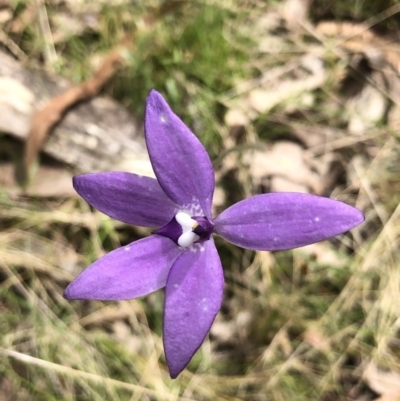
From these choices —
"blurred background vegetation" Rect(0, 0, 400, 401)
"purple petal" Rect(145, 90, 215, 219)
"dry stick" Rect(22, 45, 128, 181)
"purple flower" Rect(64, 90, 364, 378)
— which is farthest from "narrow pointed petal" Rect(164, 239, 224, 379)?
"dry stick" Rect(22, 45, 128, 181)

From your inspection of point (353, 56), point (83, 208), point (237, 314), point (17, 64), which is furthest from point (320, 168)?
point (17, 64)

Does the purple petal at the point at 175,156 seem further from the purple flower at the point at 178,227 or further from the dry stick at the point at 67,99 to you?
the dry stick at the point at 67,99

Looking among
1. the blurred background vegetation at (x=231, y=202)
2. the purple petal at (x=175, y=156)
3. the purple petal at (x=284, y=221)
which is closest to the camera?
the purple petal at (x=284, y=221)

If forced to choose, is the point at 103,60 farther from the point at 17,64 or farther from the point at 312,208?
the point at 312,208

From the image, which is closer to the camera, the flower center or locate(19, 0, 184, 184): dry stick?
the flower center

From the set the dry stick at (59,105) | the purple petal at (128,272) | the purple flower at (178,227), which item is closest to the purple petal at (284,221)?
the purple flower at (178,227)

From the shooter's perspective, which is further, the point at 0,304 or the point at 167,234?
the point at 0,304

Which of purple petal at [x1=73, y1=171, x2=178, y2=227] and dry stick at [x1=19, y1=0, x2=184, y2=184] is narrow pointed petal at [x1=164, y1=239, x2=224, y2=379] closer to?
purple petal at [x1=73, y1=171, x2=178, y2=227]
